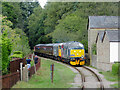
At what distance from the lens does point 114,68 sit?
21.9m

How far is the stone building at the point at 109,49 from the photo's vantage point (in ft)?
85.3

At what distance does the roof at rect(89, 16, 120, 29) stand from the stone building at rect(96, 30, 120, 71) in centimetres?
932

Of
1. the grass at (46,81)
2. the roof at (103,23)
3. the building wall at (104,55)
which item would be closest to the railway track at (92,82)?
the grass at (46,81)

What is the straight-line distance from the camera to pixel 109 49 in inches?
1030

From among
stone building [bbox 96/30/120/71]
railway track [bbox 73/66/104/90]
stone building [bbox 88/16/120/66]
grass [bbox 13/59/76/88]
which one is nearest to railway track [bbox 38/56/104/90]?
railway track [bbox 73/66/104/90]

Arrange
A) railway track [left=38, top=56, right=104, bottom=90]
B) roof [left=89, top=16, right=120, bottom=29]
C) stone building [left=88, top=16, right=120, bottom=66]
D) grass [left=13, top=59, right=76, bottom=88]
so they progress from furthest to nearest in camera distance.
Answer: roof [left=89, top=16, right=120, bottom=29] < stone building [left=88, top=16, right=120, bottom=66] < railway track [left=38, top=56, right=104, bottom=90] < grass [left=13, top=59, right=76, bottom=88]

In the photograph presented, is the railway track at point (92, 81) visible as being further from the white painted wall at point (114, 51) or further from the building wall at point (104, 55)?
the white painted wall at point (114, 51)

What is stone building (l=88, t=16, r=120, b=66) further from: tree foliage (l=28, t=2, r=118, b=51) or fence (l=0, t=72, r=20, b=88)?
fence (l=0, t=72, r=20, b=88)

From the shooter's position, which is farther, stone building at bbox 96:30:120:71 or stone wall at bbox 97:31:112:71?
stone wall at bbox 97:31:112:71

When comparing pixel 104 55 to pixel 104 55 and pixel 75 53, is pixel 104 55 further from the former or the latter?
pixel 75 53

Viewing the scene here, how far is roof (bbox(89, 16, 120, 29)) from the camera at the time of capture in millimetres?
38428

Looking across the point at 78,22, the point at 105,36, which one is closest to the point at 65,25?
the point at 78,22

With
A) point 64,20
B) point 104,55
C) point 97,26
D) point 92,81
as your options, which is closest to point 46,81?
point 92,81

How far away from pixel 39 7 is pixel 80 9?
2304cm
